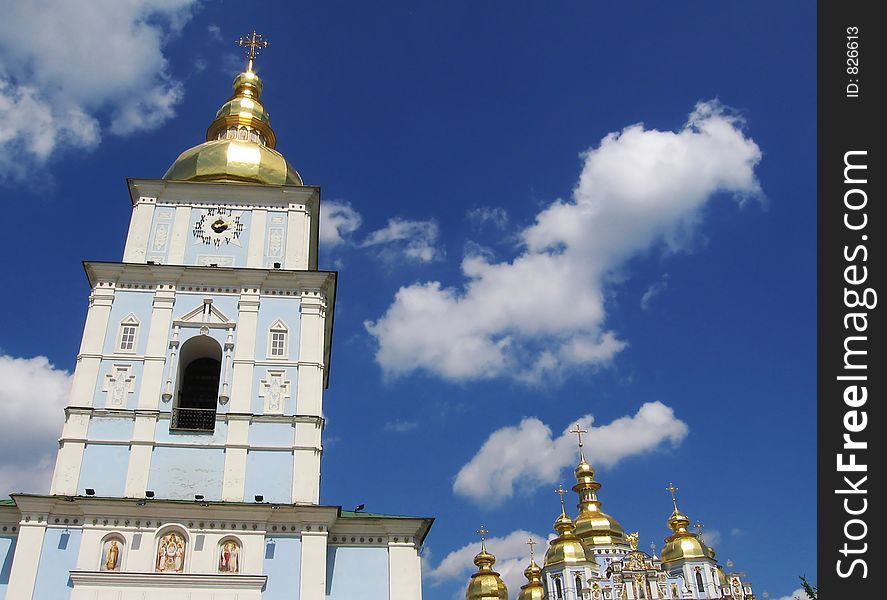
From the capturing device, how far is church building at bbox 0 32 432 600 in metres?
15.4

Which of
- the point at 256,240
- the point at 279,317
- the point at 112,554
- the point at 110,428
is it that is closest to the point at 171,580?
the point at 112,554

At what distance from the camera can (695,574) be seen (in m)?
36.7

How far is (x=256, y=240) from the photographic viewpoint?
2044 centimetres

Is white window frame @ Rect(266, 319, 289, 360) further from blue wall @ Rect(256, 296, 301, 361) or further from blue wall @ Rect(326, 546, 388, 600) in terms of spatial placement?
blue wall @ Rect(326, 546, 388, 600)

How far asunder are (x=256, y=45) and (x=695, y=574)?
28814 mm

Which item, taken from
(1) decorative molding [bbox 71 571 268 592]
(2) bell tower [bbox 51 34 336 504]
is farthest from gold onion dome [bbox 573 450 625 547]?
(1) decorative molding [bbox 71 571 268 592]

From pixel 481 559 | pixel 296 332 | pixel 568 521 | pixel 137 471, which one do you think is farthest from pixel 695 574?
pixel 137 471

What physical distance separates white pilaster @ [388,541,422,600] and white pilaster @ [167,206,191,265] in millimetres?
8662

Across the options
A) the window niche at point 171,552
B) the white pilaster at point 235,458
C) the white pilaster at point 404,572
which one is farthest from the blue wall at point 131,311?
the white pilaster at point 404,572

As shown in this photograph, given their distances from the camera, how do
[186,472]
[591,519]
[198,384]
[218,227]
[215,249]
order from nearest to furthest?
[186,472] < [198,384] < [215,249] < [218,227] < [591,519]

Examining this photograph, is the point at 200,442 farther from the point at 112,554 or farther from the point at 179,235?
the point at 179,235

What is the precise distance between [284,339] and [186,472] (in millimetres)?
3694

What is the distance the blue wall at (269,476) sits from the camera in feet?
53.9
